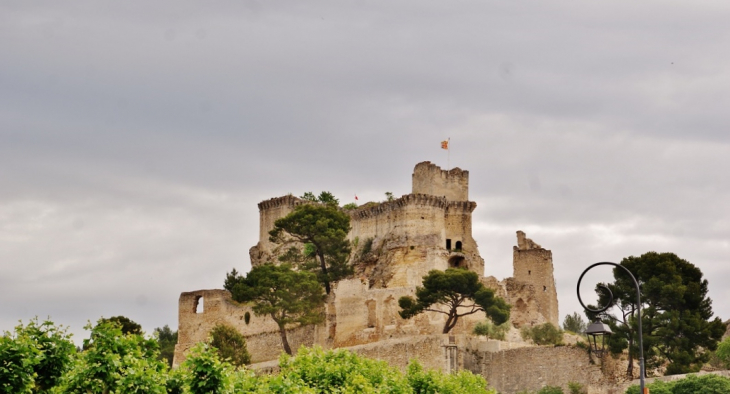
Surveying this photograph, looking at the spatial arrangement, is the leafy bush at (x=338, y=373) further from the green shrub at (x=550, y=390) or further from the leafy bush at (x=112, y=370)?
the green shrub at (x=550, y=390)

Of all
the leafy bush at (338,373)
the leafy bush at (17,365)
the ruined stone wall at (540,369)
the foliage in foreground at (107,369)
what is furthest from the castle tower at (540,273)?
the leafy bush at (17,365)

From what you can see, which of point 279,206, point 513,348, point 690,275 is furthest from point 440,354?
point 279,206

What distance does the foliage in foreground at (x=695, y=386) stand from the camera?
43.0 metres

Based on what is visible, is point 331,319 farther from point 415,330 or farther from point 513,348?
point 513,348

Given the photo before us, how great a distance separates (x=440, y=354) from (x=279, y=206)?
2014cm

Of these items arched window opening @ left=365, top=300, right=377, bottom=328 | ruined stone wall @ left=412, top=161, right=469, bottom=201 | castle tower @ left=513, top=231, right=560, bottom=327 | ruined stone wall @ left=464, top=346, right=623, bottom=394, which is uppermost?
ruined stone wall @ left=412, top=161, right=469, bottom=201

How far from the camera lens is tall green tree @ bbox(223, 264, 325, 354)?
5756cm

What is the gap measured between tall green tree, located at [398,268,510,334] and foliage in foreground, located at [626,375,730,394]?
12.1 meters

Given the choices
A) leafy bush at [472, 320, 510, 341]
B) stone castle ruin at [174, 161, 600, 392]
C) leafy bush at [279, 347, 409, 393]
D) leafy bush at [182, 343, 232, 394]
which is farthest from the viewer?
leafy bush at [472, 320, 510, 341]

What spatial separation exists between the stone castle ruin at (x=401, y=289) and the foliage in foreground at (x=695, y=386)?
210 inches

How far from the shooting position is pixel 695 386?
143ft

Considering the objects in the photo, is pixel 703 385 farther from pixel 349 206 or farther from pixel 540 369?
pixel 349 206

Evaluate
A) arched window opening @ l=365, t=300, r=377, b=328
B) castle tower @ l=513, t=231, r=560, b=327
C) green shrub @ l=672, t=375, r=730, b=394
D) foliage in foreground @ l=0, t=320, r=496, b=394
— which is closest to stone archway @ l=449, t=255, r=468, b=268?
castle tower @ l=513, t=231, r=560, b=327

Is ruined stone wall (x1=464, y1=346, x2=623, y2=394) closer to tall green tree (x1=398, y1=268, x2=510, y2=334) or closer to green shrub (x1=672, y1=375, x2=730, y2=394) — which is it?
tall green tree (x1=398, y1=268, x2=510, y2=334)
